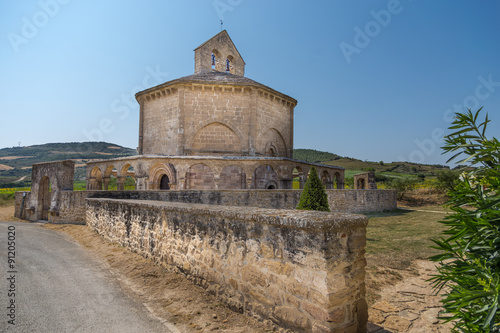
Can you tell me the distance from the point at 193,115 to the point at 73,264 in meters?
15.6

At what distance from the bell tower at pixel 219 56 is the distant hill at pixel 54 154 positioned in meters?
46.8

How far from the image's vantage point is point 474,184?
2.10 metres

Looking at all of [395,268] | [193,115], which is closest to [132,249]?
[395,268]

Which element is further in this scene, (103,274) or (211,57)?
(211,57)

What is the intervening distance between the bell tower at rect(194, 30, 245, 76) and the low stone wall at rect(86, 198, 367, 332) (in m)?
23.8

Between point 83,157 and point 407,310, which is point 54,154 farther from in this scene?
point 407,310

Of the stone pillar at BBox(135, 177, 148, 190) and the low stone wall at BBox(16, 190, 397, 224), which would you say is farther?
the stone pillar at BBox(135, 177, 148, 190)

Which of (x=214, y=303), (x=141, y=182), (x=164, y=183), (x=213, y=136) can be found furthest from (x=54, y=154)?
(x=214, y=303)

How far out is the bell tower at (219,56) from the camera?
26.0 metres

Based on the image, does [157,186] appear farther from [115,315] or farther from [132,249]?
[115,315]

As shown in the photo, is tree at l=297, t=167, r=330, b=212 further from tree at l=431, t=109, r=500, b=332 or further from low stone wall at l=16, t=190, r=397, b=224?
tree at l=431, t=109, r=500, b=332

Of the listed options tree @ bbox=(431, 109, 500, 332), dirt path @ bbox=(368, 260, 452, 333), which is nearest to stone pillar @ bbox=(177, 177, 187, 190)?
dirt path @ bbox=(368, 260, 452, 333)

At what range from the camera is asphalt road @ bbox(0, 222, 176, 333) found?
130 inches

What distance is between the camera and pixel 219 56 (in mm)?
27359
